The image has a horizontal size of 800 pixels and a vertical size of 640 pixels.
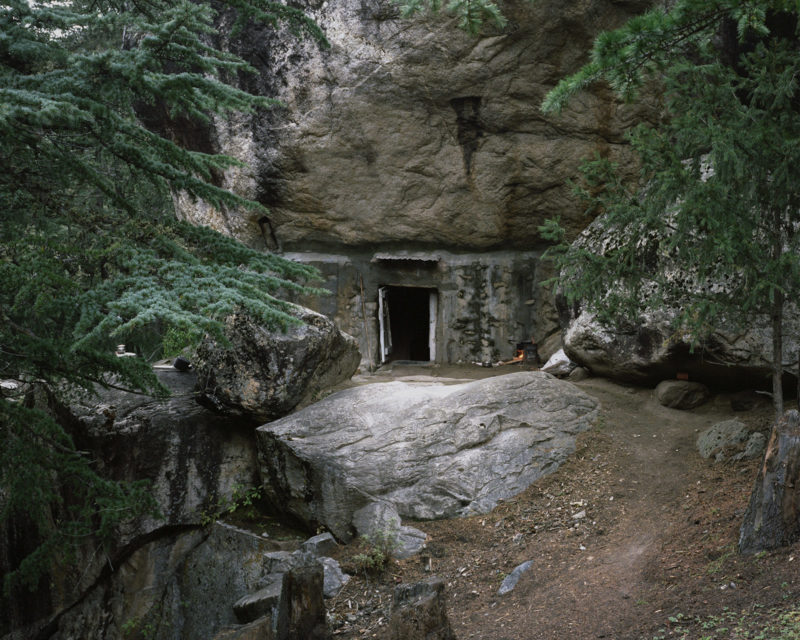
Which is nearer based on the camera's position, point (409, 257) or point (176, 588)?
point (176, 588)

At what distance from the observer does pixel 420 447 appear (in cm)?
868

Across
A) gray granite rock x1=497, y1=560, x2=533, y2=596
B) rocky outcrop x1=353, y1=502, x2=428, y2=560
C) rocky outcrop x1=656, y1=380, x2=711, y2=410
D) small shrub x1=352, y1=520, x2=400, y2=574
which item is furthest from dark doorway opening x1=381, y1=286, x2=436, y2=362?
gray granite rock x1=497, y1=560, x2=533, y2=596

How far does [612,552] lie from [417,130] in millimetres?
8723

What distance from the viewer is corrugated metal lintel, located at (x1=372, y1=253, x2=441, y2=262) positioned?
13.8 metres

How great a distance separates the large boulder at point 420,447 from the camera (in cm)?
827

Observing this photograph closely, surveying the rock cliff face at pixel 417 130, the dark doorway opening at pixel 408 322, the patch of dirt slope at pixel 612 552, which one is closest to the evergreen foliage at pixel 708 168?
the patch of dirt slope at pixel 612 552

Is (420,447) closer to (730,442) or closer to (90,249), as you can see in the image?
(730,442)

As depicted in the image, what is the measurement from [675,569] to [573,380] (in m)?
5.01

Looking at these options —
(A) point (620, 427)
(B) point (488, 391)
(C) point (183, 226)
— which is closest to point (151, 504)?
(C) point (183, 226)

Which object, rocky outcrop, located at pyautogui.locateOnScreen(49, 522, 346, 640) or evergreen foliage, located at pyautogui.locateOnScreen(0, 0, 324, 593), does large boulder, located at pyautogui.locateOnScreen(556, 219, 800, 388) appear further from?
rocky outcrop, located at pyautogui.locateOnScreen(49, 522, 346, 640)

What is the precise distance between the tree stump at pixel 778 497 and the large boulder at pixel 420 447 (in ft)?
10.3

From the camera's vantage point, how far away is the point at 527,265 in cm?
1374

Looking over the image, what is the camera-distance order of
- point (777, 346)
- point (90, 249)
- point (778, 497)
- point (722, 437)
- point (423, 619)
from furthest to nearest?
point (722, 437)
point (777, 346)
point (90, 249)
point (778, 497)
point (423, 619)

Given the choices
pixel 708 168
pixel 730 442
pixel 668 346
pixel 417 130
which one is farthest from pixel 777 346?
pixel 417 130
